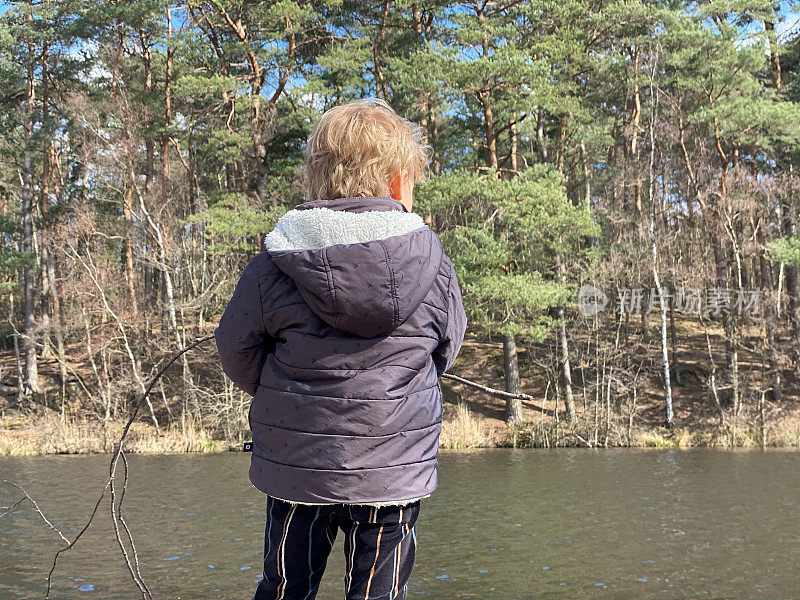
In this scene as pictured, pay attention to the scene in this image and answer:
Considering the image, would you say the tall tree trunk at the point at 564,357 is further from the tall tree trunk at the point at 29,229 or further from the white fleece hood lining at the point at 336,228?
the white fleece hood lining at the point at 336,228

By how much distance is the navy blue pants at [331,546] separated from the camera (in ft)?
5.81

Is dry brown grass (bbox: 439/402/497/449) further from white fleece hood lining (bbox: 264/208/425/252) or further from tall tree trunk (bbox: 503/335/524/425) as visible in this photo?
white fleece hood lining (bbox: 264/208/425/252)

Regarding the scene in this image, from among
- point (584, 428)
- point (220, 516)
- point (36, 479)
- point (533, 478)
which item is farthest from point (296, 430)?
point (584, 428)

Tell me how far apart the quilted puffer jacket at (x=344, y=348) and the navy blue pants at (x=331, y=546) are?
0.21 ft

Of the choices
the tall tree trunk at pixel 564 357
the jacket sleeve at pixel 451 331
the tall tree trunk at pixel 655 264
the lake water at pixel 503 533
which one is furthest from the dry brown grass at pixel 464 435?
the jacket sleeve at pixel 451 331

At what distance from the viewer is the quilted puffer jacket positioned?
5.51ft

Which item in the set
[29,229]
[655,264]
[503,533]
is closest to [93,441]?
[29,229]

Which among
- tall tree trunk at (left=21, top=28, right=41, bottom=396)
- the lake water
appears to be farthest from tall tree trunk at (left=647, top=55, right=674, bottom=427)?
tall tree trunk at (left=21, top=28, right=41, bottom=396)

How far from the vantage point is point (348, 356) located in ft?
5.59

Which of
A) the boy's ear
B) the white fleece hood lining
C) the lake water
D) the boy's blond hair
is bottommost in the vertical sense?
the lake water

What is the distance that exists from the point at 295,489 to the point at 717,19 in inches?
911

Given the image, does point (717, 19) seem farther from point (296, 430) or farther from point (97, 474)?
Result: point (296, 430)

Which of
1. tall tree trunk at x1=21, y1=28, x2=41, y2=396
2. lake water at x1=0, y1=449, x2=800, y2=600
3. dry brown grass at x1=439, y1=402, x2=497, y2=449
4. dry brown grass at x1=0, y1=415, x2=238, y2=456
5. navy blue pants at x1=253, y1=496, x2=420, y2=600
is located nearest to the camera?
navy blue pants at x1=253, y1=496, x2=420, y2=600

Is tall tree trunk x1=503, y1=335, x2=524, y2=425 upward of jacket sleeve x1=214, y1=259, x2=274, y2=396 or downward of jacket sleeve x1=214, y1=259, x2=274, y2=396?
downward
